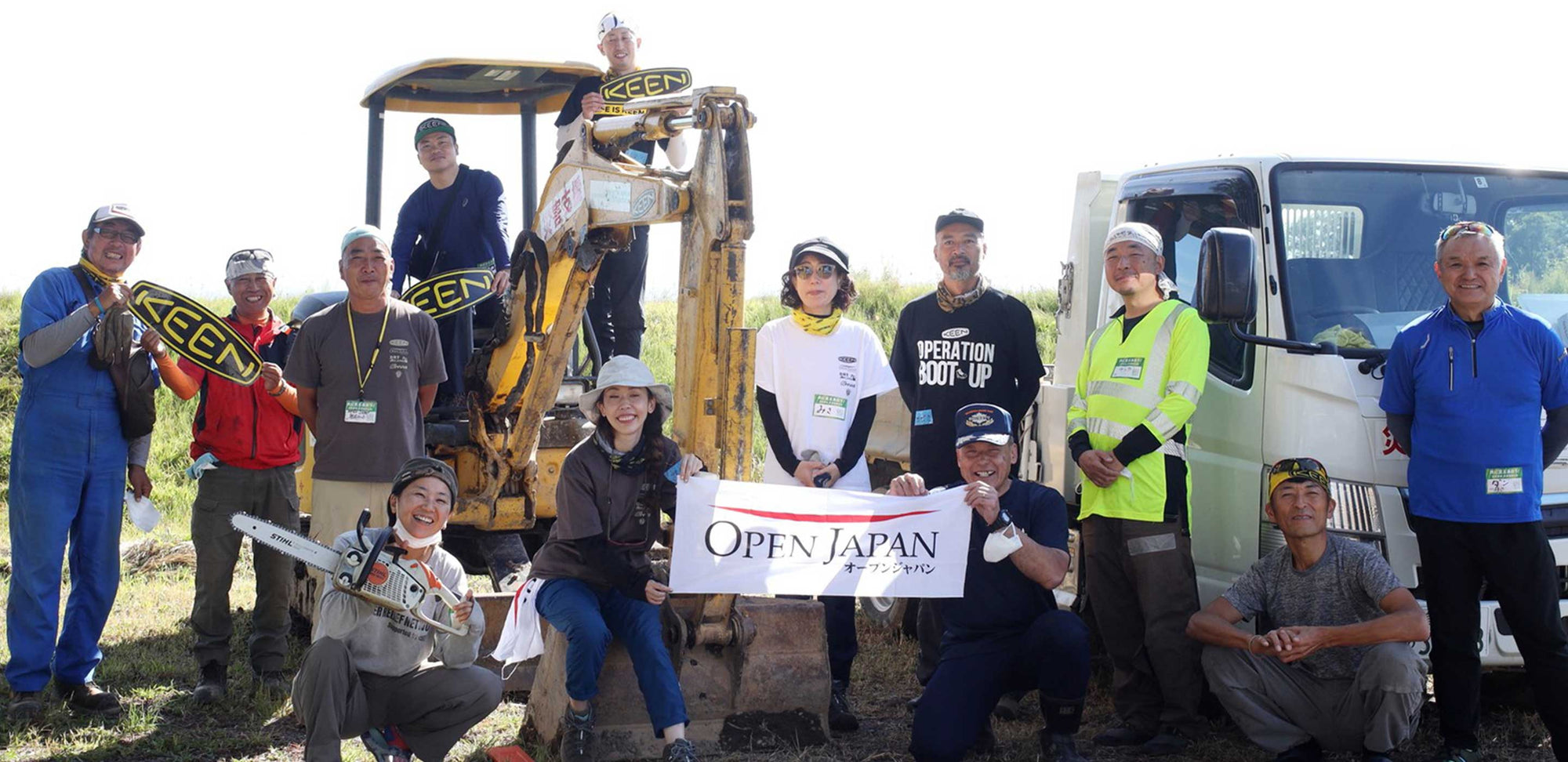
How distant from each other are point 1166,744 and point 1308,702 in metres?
0.58

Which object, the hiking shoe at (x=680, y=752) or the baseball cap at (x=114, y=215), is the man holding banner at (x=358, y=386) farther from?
the hiking shoe at (x=680, y=752)

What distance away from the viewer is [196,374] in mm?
6953

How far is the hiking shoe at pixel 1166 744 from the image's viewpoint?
6.08 meters

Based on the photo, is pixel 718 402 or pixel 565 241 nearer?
pixel 718 402

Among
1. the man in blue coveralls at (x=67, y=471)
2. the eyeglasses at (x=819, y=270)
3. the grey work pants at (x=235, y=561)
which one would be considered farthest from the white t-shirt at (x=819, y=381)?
the man in blue coveralls at (x=67, y=471)

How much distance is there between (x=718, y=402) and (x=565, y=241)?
58.0 inches

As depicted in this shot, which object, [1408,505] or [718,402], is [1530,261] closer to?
[1408,505]

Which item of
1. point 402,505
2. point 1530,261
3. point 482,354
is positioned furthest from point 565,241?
→ point 1530,261

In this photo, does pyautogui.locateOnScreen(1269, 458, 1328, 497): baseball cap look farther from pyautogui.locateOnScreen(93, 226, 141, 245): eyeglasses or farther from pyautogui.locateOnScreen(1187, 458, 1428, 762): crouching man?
pyautogui.locateOnScreen(93, 226, 141, 245): eyeglasses

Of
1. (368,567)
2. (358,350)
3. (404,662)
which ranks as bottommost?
(404,662)

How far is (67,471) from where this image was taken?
648 cm

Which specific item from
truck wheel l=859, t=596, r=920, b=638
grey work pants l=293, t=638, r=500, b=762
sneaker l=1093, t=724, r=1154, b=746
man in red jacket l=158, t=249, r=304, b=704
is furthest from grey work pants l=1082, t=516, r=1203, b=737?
man in red jacket l=158, t=249, r=304, b=704

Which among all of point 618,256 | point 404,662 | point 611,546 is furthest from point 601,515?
point 618,256

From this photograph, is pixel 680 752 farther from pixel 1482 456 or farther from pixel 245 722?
pixel 1482 456
